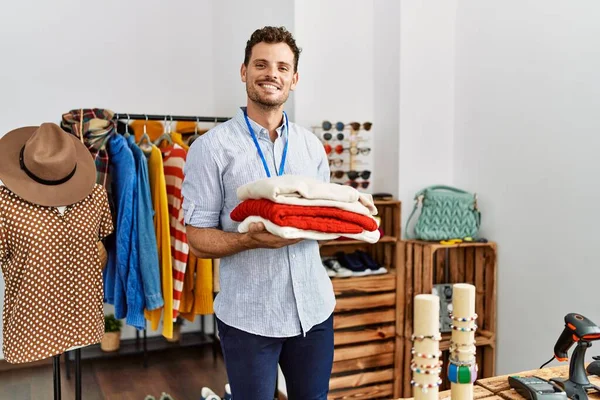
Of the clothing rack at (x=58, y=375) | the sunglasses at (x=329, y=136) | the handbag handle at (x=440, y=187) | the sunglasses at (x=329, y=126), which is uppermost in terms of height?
the sunglasses at (x=329, y=126)

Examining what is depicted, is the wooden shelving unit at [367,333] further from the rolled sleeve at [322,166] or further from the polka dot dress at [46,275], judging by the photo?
the polka dot dress at [46,275]

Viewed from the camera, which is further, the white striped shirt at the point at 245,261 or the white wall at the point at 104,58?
the white wall at the point at 104,58

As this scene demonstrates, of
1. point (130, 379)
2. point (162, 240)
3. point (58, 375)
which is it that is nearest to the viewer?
point (58, 375)

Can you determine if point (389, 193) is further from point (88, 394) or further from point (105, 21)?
point (105, 21)

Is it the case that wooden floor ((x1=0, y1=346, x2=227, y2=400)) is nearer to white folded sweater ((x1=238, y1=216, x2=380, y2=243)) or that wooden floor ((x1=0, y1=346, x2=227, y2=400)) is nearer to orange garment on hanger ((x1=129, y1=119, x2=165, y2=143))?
orange garment on hanger ((x1=129, y1=119, x2=165, y2=143))

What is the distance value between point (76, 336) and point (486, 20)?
2.43 m

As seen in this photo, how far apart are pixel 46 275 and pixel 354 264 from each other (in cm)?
146

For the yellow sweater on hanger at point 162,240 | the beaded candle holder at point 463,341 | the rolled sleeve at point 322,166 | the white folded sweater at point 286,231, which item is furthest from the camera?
the yellow sweater on hanger at point 162,240

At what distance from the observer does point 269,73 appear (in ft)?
4.95

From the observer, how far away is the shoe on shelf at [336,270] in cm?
272

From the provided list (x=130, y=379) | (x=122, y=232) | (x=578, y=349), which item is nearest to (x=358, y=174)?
(x=122, y=232)

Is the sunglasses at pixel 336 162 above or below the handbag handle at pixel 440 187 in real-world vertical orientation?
above

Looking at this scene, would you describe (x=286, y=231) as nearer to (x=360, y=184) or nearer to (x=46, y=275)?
(x=46, y=275)

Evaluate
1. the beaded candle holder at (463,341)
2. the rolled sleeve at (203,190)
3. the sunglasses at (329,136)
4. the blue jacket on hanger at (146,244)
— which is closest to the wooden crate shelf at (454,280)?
the sunglasses at (329,136)
